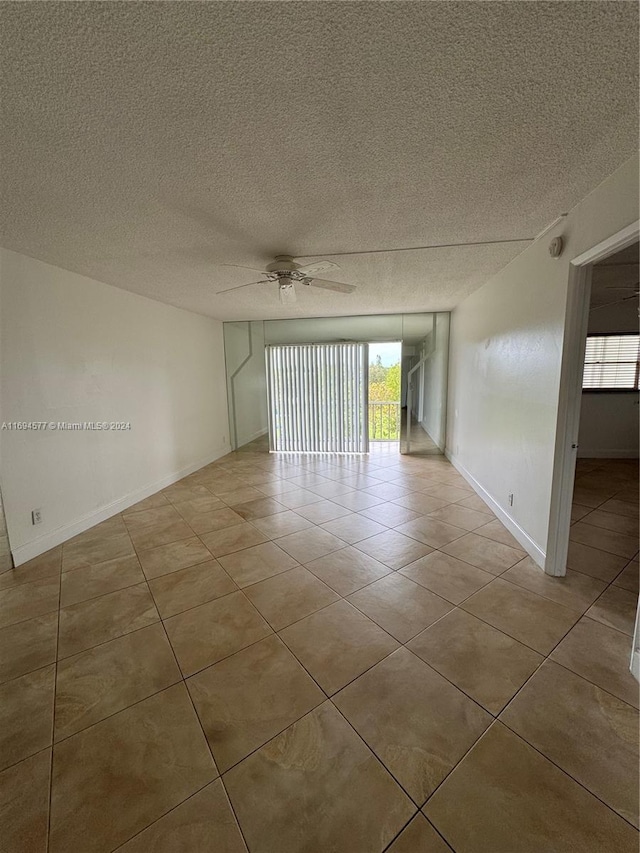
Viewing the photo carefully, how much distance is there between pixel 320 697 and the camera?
1.38 m

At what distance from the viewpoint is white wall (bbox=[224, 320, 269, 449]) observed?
229 inches

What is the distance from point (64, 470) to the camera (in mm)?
2787

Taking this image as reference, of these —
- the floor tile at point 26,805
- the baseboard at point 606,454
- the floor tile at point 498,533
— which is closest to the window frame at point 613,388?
the baseboard at point 606,454

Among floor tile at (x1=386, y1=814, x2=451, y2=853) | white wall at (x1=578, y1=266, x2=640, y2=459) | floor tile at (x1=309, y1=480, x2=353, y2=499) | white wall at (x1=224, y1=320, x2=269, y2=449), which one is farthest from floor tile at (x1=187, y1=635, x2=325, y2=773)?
white wall at (x1=578, y1=266, x2=640, y2=459)

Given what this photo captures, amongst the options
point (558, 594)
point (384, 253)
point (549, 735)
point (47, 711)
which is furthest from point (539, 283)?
point (47, 711)

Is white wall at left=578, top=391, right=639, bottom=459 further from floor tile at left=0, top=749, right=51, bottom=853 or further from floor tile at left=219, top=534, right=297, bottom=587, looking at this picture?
floor tile at left=0, top=749, right=51, bottom=853

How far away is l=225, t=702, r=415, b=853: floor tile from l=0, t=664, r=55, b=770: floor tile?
788 millimetres

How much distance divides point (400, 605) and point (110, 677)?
1525 millimetres

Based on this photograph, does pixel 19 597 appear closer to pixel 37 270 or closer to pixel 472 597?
pixel 37 270

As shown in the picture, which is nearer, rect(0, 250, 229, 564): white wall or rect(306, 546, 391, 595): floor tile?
rect(306, 546, 391, 595): floor tile

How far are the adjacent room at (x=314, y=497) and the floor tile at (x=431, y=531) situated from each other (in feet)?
0.14

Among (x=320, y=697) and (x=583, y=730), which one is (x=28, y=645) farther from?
(x=583, y=730)

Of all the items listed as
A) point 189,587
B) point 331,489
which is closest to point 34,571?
point 189,587

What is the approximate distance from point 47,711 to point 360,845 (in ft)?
4.35
